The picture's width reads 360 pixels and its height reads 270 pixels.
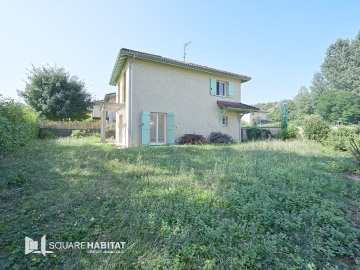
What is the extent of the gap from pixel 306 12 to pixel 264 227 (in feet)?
46.8

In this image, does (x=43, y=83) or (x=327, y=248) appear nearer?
(x=327, y=248)

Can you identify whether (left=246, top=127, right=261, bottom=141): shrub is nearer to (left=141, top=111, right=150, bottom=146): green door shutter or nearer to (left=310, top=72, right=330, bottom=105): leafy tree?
(left=141, top=111, right=150, bottom=146): green door shutter

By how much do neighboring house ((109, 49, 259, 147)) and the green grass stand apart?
6.47 m

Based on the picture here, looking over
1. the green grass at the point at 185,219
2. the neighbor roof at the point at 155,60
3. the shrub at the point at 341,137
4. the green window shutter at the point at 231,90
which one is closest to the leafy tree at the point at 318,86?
the neighbor roof at the point at 155,60

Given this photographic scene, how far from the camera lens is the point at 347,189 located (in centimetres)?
370

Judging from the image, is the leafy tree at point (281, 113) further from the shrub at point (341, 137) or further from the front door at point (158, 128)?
the front door at point (158, 128)

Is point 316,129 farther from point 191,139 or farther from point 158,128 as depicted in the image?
point 158,128

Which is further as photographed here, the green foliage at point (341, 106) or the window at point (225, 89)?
the green foliage at point (341, 106)

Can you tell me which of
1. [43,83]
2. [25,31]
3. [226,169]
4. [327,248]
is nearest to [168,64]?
[25,31]

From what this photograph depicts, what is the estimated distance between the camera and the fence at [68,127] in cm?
1591

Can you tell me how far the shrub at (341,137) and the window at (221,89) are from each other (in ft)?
23.9

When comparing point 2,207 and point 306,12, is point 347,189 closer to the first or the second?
point 2,207

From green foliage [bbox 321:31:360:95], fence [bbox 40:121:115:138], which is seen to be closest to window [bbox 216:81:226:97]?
fence [bbox 40:121:115:138]

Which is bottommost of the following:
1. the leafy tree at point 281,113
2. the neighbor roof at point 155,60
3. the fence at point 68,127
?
the fence at point 68,127
